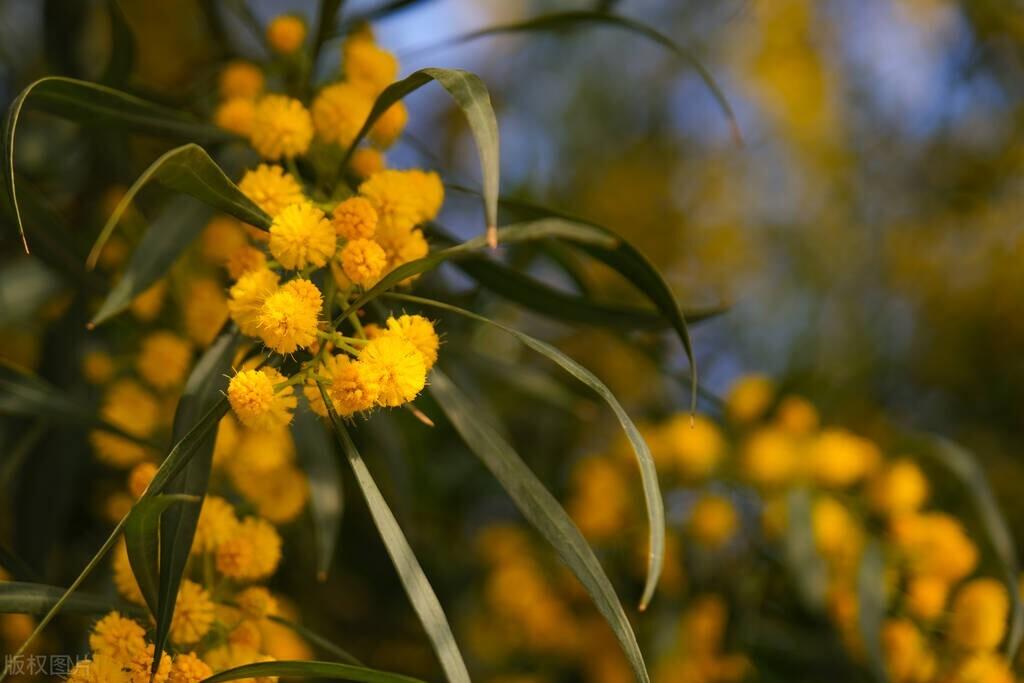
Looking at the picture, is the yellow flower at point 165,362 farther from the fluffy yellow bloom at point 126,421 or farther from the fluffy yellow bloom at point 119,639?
the fluffy yellow bloom at point 119,639

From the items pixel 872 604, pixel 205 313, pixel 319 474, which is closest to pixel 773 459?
pixel 872 604

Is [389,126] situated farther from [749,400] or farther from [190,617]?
[749,400]

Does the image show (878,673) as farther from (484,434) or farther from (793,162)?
(793,162)

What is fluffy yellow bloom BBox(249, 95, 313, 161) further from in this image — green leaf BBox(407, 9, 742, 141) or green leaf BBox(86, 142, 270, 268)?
green leaf BBox(407, 9, 742, 141)

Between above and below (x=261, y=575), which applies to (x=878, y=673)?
below

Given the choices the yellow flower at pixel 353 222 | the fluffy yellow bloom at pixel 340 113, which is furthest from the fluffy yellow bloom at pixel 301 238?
the fluffy yellow bloom at pixel 340 113

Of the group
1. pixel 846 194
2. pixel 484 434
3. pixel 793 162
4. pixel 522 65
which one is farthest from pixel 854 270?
pixel 484 434

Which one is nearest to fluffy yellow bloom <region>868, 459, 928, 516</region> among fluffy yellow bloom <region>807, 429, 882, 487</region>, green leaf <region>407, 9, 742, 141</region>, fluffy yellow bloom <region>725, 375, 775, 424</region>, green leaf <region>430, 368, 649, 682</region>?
fluffy yellow bloom <region>807, 429, 882, 487</region>
